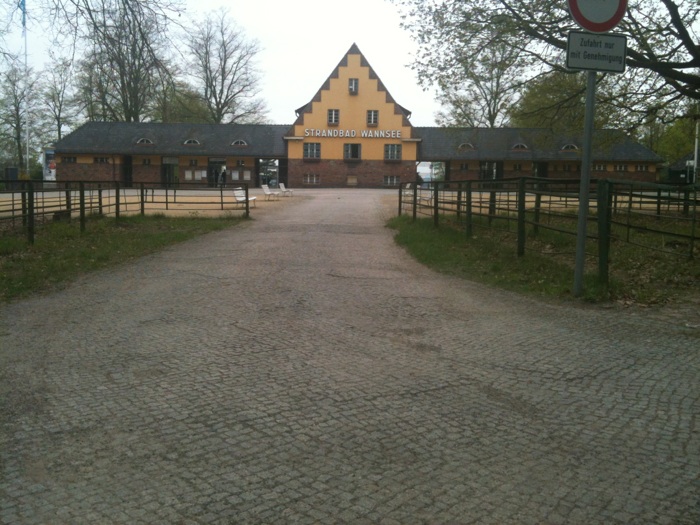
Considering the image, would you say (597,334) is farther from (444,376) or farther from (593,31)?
(593,31)

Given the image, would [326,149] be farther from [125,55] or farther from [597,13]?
[597,13]

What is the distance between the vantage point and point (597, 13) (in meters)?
8.25

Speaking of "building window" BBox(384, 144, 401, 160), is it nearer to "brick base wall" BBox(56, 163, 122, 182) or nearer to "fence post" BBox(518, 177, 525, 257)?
"brick base wall" BBox(56, 163, 122, 182)

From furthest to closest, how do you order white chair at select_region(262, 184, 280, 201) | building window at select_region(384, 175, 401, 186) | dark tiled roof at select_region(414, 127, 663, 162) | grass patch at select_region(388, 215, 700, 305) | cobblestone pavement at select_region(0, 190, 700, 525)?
building window at select_region(384, 175, 401, 186)
dark tiled roof at select_region(414, 127, 663, 162)
white chair at select_region(262, 184, 280, 201)
grass patch at select_region(388, 215, 700, 305)
cobblestone pavement at select_region(0, 190, 700, 525)

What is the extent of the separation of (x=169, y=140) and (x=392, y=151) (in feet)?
69.0

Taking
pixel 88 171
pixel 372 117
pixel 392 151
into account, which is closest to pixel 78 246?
pixel 392 151

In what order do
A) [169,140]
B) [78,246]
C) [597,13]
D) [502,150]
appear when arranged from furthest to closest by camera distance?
[169,140], [502,150], [78,246], [597,13]

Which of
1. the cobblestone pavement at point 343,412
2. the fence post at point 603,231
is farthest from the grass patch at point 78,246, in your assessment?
the fence post at point 603,231

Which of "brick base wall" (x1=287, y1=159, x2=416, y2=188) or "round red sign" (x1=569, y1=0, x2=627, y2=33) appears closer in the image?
"round red sign" (x1=569, y1=0, x2=627, y2=33)

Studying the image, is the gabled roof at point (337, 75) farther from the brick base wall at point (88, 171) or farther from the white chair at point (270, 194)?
the white chair at point (270, 194)

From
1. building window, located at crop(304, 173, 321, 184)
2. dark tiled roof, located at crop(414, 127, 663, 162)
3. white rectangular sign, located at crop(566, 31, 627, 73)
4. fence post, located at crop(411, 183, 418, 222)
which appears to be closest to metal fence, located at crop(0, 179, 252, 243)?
fence post, located at crop(411, 183, 418, 222)

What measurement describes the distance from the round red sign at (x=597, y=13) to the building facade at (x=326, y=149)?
55756mm

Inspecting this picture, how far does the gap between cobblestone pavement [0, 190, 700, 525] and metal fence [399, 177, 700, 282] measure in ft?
7.47

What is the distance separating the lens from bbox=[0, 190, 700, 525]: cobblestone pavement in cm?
A: 341
